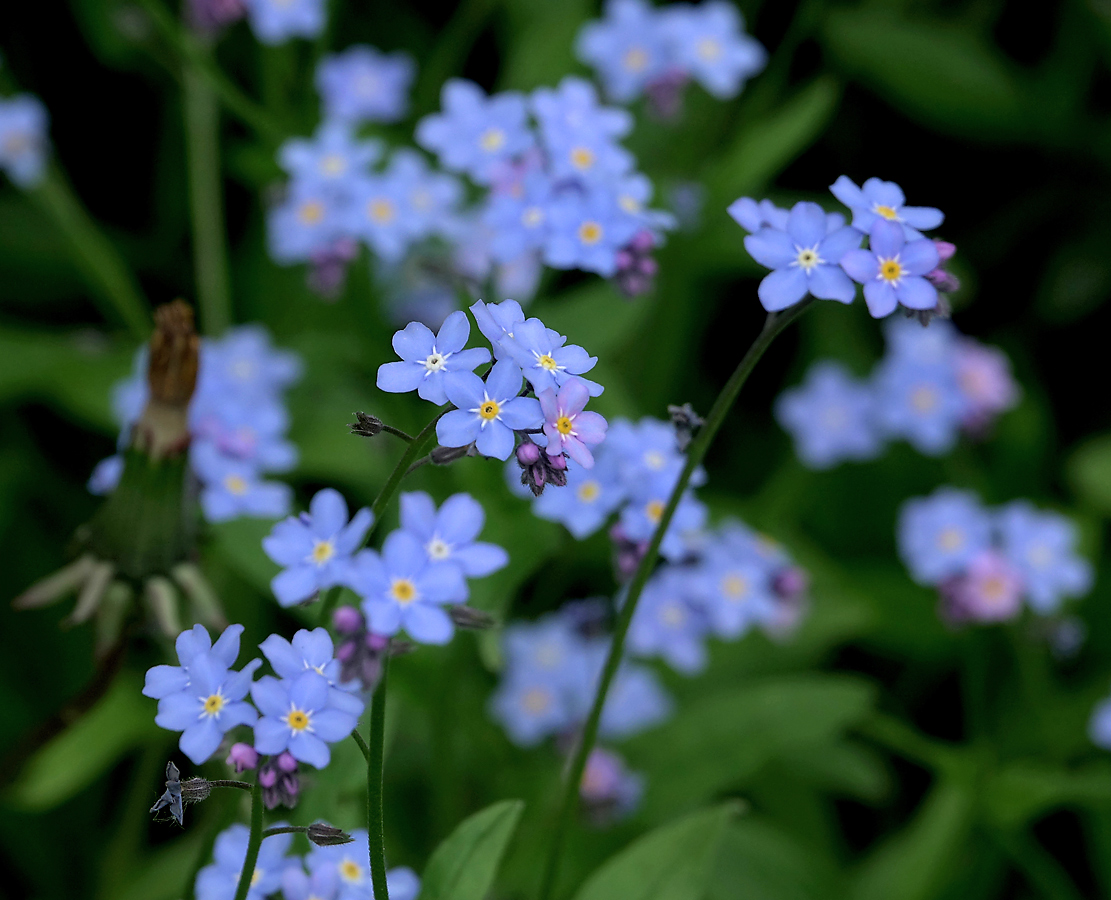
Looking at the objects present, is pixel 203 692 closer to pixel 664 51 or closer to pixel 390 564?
pixel 390 564

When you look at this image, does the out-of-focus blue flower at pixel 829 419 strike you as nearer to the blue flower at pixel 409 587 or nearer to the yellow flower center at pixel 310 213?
the yellow flower center at pixel 310 213

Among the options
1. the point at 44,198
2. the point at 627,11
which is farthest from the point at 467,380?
the point at 44,198

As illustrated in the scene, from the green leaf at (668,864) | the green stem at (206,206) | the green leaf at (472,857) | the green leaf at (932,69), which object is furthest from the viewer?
the green leaf at (932,69)

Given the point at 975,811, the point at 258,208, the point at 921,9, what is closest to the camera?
the point at 975,811

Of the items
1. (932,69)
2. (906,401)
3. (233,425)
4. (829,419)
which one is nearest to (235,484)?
(233,425)

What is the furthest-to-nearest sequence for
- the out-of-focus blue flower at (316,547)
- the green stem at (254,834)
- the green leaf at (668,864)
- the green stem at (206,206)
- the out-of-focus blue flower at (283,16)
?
1. the green stem at (206,206)
2. the out-of-focus blue flower at (283,16)
3. the green leaf at (668,864)
4. the out-of-focus blue flower at (316,547)
5. the green stem at (254,834)

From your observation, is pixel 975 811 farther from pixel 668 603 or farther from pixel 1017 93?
pixel 1017 93

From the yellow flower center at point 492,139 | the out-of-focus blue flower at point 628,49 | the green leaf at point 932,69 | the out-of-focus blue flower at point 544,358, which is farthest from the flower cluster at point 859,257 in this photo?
the green leaf at point 932,69
